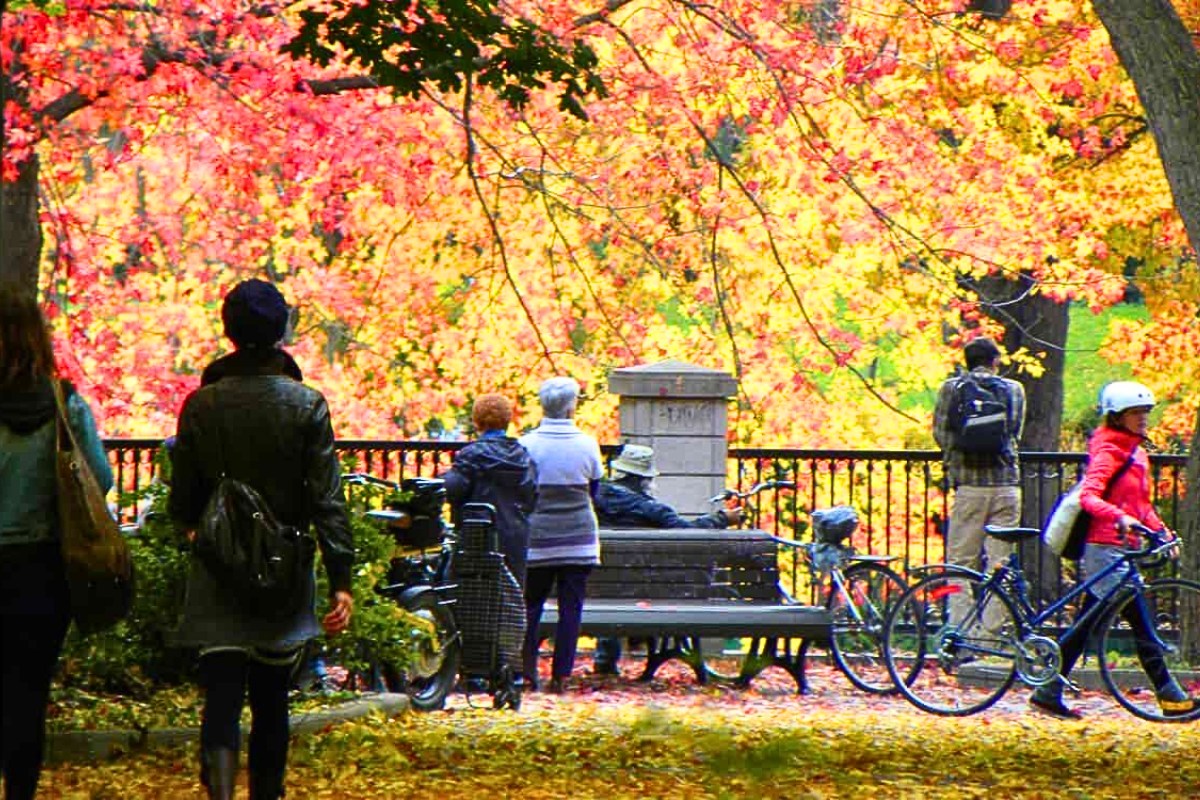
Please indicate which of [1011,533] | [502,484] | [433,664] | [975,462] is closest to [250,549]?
[433,664]

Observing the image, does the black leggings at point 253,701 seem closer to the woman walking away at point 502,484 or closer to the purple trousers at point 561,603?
the woman walking away at point 502,484

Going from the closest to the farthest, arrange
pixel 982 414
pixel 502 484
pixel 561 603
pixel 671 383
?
pixel 502 484 < pixel 561 603 < pixel 982 414 < pixel 671 383

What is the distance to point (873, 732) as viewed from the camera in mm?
9812

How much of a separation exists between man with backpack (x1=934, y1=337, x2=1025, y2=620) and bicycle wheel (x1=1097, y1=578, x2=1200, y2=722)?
109 cm

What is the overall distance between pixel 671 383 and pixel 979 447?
9.25ft

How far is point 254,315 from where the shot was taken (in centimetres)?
589

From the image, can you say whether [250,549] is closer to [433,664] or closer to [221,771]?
[221,771]

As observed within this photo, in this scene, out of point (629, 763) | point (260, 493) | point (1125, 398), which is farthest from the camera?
point (1125, 398)

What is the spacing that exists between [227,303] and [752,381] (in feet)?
52.9

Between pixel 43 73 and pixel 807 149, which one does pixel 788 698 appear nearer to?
pixel 807 149

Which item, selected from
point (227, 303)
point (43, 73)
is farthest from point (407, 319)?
point (227, 303)

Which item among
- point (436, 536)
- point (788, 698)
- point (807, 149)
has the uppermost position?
point (807, 149)

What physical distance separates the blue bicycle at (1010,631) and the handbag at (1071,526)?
19cm

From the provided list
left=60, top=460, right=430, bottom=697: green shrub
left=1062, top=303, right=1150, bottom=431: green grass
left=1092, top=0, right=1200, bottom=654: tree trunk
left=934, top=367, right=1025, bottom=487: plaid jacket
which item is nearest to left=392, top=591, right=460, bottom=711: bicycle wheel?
left=60, top=460, right=430, bottom=697: green shrub
